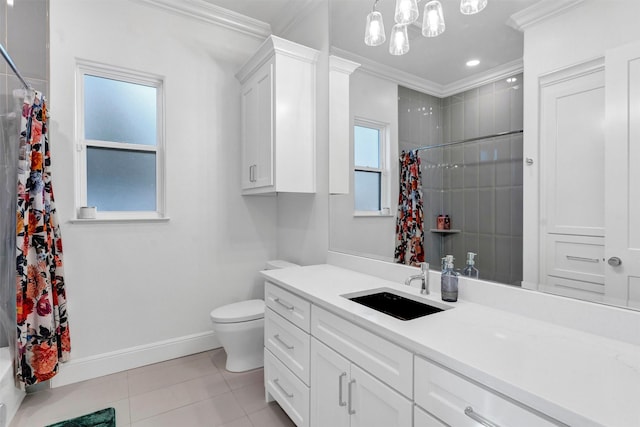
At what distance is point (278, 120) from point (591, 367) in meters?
2.09

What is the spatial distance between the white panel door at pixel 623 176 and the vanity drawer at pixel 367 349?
73cm

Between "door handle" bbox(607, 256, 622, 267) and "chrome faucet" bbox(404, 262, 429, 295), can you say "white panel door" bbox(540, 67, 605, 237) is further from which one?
"chrome faucet" bbox(404, 262, 429, 295)

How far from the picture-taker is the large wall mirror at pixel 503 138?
1130 millimetres

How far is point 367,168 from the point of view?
2.12 metres

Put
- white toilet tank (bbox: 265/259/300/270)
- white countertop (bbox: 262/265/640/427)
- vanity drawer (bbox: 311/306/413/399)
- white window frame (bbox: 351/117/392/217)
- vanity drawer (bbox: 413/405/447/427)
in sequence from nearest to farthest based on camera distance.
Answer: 1. white countertop (bbox: 262/265/640/427)
2. vanity drawer (bbox: 413/405/447/427)
3. vanity drawer (bbox: 311/306/413/399)
4. white window frame (bbox: 351/117/392/217)
5. white toilet tank (bbox: 265/259/300/270)

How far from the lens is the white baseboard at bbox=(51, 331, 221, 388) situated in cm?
228

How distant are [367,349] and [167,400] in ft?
5.22

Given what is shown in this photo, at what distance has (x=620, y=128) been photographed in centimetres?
106

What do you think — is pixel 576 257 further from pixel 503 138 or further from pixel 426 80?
pixel 426 80

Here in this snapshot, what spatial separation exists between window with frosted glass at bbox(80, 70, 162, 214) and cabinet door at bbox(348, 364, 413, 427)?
2155mm

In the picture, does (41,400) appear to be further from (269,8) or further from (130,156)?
(269,8)

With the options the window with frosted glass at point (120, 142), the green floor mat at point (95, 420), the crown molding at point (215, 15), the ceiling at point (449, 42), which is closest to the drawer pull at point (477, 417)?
the ceiling at point (449, 42)

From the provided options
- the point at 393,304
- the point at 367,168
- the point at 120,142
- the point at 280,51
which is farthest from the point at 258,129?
the point at 393,304

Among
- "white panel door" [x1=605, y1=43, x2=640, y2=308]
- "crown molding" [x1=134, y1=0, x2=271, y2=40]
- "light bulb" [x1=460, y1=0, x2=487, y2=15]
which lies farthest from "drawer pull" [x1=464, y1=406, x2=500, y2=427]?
"crown molding" [x1=134, y1=0, x2=271, y2=40]
